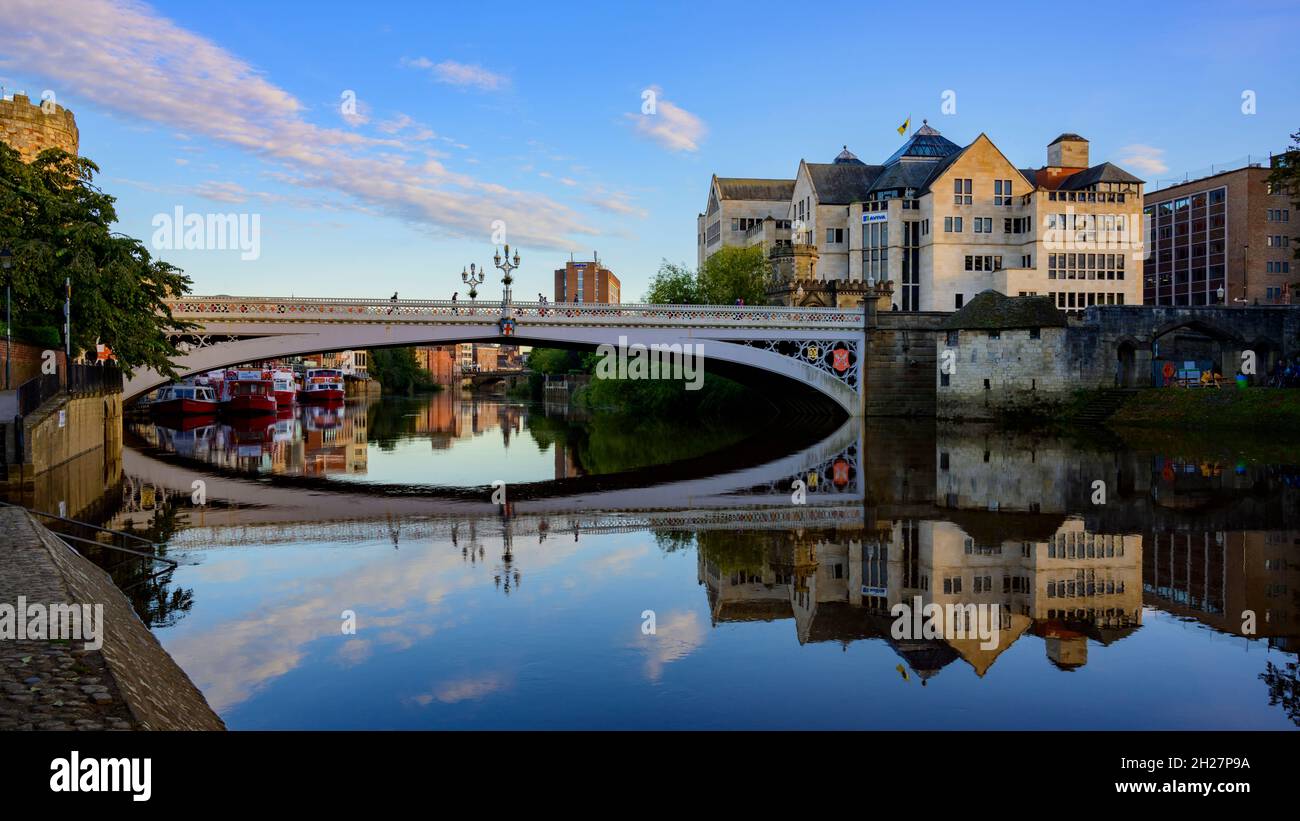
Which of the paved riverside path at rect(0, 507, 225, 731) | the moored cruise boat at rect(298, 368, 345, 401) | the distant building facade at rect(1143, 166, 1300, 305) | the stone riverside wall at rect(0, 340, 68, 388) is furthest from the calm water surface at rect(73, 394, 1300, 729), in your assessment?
the distant building facade at rect(1143, 166, 1300, 305)

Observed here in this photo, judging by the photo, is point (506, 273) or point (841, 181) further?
point (841, 181)

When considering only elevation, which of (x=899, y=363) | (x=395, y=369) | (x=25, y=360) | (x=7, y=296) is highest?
(x=395, y=369)

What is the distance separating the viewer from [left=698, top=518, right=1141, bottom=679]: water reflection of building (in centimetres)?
1073

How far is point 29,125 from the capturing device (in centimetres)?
4706

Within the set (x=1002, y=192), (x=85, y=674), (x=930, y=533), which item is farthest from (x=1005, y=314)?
(x=85, y=674)

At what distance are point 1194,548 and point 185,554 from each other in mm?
15440

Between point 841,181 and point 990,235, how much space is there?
12765 millimetres

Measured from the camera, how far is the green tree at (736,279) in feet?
219

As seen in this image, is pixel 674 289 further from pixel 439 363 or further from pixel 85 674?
pixel 439 363

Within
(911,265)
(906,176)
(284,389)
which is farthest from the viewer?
(284,389)

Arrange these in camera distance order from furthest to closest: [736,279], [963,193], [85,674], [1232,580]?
[963,193] < [736,279] < [1232,580] < [85,674]

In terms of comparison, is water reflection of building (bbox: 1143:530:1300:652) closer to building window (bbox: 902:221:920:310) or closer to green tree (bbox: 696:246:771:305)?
green tree (bbox: 696:246:771:305)

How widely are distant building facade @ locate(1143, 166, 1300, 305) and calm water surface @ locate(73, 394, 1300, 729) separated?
3021 inches

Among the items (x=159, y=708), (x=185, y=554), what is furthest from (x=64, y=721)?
(x=185, y=554)
